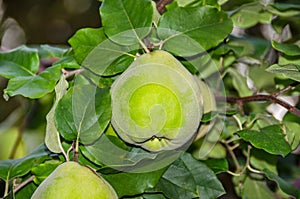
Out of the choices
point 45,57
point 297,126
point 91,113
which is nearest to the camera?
point 91,113

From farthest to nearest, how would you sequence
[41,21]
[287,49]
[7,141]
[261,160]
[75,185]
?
[41,21] → [7,141] → [261,160] → [287,49] → [75,185]

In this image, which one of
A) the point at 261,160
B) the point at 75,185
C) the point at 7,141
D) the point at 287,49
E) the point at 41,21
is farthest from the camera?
the point at 41,21

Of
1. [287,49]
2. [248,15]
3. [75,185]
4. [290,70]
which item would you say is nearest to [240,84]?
[248,15]

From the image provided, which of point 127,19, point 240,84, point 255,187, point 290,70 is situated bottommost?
point 255,187

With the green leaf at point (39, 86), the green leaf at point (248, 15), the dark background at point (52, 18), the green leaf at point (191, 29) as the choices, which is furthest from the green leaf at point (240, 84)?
the dark background at point (52, 18)

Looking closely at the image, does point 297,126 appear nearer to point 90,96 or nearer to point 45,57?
point 90,96

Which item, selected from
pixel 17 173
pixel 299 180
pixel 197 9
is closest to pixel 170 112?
pixel 197 9

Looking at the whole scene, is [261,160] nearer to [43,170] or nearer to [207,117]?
[207,117]

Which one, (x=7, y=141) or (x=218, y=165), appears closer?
(x=218, y=165)
